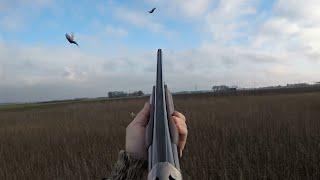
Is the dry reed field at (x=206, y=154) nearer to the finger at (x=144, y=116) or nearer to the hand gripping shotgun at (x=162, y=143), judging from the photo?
the finger at (x=144, y=116)

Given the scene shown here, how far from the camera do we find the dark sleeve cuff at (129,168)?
5.41 ft

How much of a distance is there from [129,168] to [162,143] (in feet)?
2.75

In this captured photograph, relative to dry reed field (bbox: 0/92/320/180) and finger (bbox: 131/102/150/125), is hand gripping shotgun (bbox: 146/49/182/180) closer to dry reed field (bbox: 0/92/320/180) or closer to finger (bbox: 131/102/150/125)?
finger (bbox: 131/102/150/125)

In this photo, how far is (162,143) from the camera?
0.89m

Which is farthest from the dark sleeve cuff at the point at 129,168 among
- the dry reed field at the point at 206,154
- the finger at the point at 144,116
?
the dry reed field at the point at 206,154

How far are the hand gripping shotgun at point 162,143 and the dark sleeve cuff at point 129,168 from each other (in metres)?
0.51

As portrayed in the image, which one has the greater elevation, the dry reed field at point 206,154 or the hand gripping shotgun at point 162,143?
the hand gripping shotgun at point 162,143

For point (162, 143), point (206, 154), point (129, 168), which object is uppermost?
point (162, 143)

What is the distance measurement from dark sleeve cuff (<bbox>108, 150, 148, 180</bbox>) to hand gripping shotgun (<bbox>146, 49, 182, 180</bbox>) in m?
0.51

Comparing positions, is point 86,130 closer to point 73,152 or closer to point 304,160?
point 73,152

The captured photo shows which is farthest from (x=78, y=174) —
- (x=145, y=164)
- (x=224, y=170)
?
(x=145, y=164)

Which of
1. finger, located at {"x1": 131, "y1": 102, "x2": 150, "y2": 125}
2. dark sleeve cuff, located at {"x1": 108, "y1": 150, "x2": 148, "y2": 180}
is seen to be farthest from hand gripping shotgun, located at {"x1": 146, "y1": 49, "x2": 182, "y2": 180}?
dark sleeve cuff, located at {"x1": 108, "y1": 150, "x2": 148, "y2": 180}

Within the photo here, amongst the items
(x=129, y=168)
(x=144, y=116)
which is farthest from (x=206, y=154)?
(x=144, y=116)

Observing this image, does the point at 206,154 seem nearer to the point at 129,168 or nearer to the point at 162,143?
the point at 129,168
